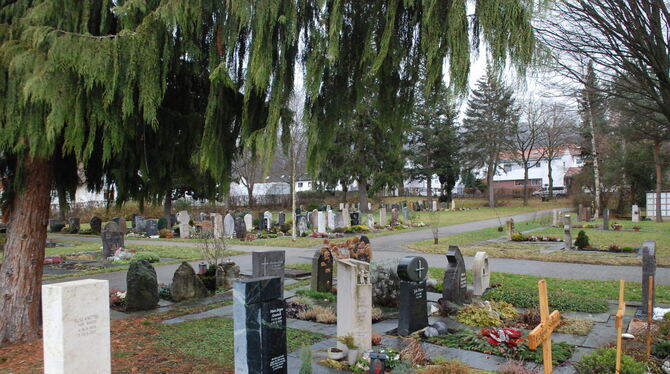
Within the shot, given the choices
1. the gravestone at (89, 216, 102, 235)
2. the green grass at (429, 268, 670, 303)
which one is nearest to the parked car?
the gravestone at (89, 216, 102, 235)

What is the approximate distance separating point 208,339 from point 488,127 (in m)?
45.6

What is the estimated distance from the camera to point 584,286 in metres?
10.0

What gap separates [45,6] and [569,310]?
866 cm

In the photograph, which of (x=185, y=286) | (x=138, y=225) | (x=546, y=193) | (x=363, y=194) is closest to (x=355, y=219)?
(x=363, y=194)

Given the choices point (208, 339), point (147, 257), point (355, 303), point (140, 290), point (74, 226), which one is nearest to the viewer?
point (355, 303)

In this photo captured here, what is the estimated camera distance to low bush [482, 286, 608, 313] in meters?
7.80

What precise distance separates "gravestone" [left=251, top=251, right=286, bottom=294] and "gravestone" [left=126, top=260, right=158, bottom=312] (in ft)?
6.14

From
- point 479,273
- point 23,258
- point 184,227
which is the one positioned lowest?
point 479,273

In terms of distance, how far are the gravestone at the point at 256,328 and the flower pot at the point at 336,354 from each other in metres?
0.99

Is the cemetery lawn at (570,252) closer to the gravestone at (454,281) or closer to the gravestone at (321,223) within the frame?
the gravestone at (321,223)

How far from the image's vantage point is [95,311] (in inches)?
157

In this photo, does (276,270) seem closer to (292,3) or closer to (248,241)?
(292,3)

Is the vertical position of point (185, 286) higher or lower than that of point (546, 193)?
lower

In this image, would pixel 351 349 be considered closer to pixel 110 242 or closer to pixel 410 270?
pixel 410 270
